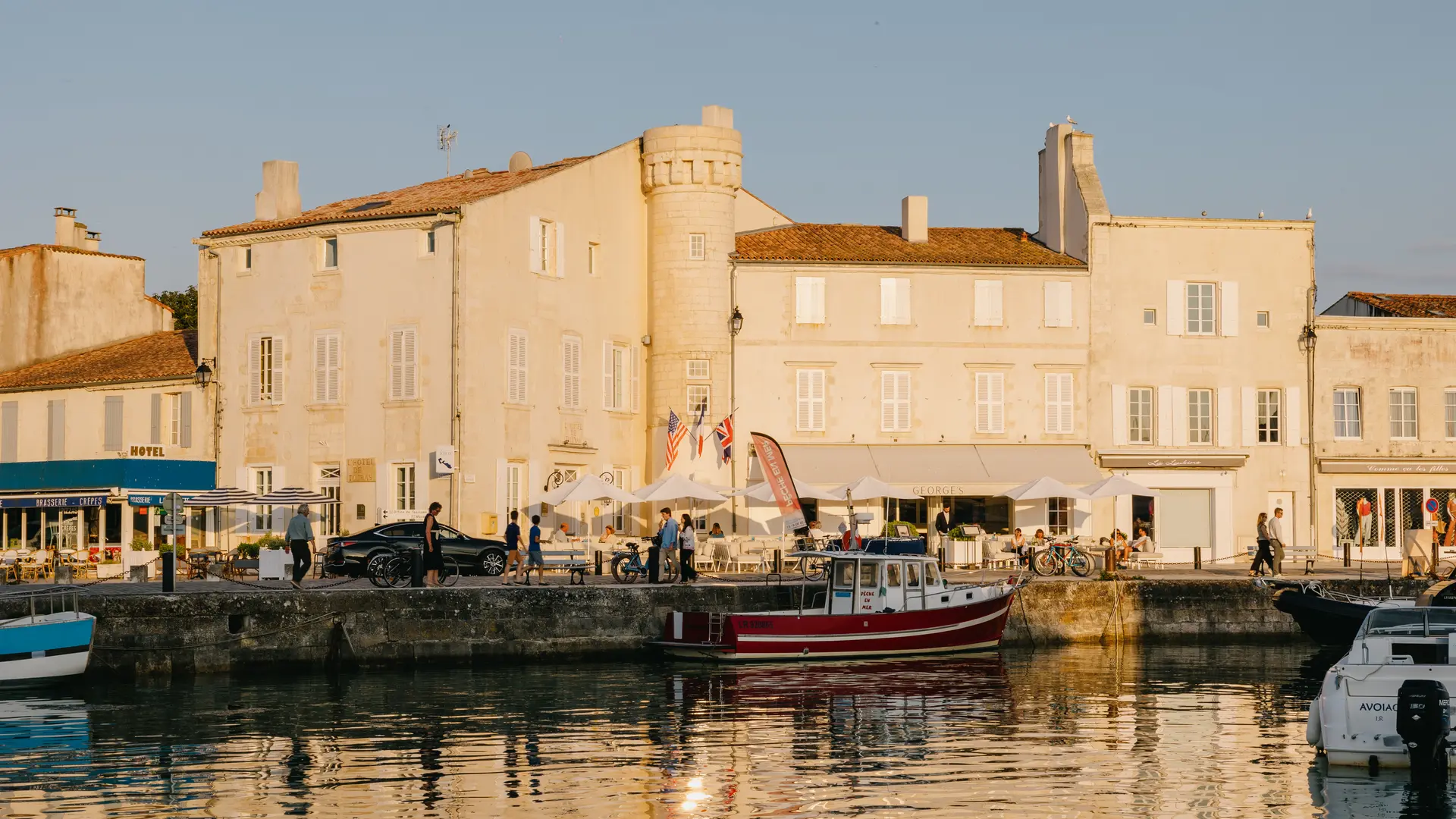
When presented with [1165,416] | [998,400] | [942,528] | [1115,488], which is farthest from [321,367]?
[1165,416]

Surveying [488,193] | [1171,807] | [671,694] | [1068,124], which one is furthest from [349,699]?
[1068,124]

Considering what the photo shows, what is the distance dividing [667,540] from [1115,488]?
13.4m

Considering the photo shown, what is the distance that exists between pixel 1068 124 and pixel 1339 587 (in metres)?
17.5

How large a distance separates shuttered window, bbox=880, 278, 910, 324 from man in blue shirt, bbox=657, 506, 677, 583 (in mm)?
13177

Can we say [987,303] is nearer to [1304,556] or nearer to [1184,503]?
[1184,503]

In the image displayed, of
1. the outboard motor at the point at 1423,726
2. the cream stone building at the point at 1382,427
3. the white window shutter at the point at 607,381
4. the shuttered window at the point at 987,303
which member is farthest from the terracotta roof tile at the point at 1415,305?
the outboard motor at the point at 1423,726

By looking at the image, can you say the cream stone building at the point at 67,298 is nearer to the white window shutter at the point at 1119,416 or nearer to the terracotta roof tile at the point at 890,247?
the terracotta roof tile at the point at 890,247

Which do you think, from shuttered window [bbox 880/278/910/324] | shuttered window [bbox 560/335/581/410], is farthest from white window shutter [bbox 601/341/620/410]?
shuttered window [bbox 880/278/910/324]

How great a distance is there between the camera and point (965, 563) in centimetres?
4297

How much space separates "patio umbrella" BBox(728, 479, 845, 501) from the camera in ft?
137

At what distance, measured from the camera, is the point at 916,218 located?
48750 millimetres

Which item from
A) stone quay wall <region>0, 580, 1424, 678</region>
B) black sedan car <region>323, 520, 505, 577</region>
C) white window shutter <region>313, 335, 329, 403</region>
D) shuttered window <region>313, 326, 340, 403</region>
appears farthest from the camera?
white window shutter <region>313, 335, 329, 403</region>

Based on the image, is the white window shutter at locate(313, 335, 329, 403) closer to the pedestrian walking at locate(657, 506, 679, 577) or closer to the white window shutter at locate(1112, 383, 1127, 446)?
the pedestrian walking at locate(657, 506, 679, 577)

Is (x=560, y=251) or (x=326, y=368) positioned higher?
(x=560, y=251)
